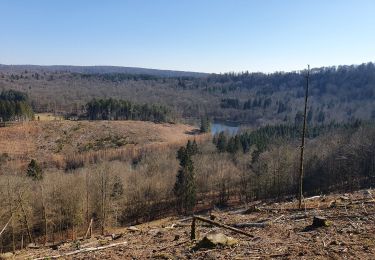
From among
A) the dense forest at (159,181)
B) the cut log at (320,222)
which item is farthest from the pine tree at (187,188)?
the cut log at (320,222)

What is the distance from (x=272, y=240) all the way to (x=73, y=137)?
105708 millimetres

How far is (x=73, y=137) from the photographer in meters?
112

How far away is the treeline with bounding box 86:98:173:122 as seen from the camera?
466 feet

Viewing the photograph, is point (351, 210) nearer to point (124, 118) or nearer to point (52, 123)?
point (52, 123)

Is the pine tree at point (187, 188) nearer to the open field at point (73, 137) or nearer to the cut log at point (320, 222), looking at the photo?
the cut log at point (320, 222)

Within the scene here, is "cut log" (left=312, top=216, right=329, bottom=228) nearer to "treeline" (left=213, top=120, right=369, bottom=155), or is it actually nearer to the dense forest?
the dense forest

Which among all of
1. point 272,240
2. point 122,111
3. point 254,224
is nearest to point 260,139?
point 122,111

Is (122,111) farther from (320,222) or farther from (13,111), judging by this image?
(320,222)

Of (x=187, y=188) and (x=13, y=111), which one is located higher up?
(x=13, y=111)

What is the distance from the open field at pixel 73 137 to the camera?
97.9 metres

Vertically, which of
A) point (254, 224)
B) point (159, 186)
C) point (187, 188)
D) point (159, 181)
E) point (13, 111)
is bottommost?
point (159, 186)

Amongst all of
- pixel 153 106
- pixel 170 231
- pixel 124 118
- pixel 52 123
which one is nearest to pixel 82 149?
pixel 52 123

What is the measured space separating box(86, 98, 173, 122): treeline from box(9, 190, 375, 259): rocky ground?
127084 mm

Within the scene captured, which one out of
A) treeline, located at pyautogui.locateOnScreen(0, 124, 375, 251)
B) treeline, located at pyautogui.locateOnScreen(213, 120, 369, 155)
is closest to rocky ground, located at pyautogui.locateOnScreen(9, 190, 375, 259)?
treeline, located at pyautogui.locateOnScreen(0, 124, 375, 251)
